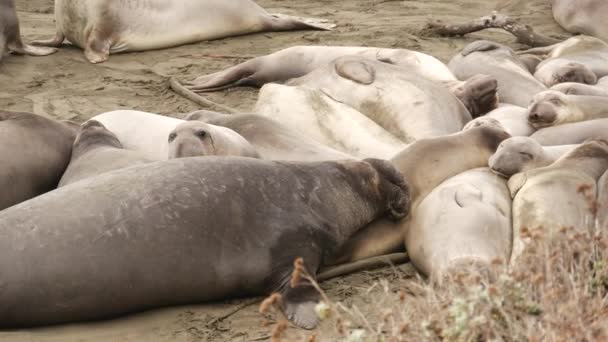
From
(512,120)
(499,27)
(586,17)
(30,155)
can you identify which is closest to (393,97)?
(512,120)

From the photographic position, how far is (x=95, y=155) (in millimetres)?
5375

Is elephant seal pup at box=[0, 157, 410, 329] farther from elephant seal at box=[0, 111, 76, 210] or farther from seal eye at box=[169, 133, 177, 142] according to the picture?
elephant seal at box=[0, 111, 76, 210]

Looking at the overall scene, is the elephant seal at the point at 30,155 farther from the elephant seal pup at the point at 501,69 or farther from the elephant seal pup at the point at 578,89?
the elephant seal pup at the point at 578,89

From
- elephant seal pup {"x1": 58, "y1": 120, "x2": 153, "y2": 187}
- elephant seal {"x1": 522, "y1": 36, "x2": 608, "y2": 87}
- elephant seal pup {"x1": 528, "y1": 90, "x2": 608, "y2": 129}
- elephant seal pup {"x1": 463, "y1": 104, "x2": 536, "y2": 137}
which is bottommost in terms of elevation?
elephant seal {"x1": 522, "y1": 36, "x2": 608, "y2": 87}

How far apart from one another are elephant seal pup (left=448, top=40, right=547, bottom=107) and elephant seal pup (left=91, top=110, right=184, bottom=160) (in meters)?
2.28

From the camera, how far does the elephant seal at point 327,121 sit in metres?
6.11

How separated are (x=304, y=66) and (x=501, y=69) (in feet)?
4.41

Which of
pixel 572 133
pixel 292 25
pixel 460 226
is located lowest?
pixel 292 25

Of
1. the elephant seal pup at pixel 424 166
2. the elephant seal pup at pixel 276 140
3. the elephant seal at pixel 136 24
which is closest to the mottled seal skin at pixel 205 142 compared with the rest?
the elephant seal pup at pixel 276 140

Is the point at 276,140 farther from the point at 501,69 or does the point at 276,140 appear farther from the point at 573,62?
the point at 573,62

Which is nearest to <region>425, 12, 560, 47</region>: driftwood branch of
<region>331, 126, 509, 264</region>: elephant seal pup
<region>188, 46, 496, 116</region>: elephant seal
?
<region>188, 46, 496, 116</region>: elephant seal

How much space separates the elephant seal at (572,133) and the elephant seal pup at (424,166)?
1.29 feet

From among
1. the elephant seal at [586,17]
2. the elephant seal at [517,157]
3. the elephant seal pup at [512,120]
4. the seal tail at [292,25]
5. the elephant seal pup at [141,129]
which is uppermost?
the elephant seal at [517,157]

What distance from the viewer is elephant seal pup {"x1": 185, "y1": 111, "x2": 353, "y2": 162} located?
5570mm
